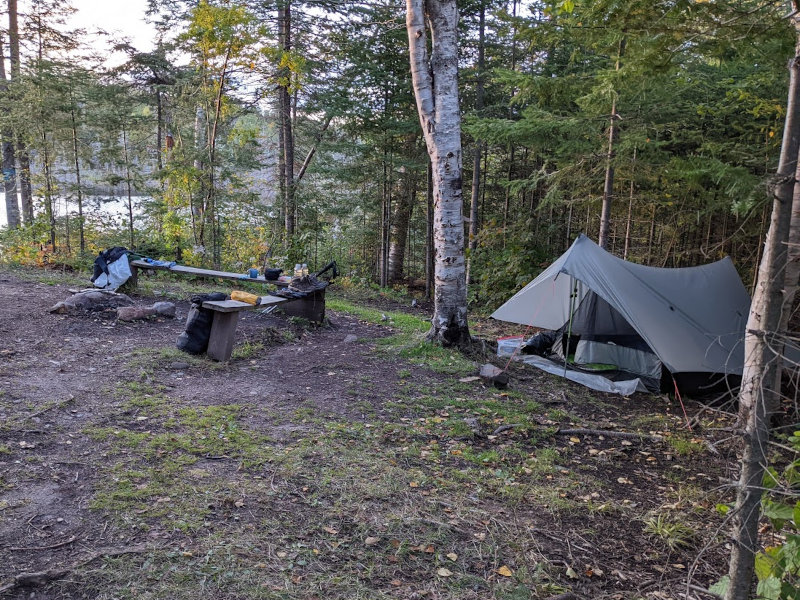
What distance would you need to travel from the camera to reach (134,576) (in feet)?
7.29

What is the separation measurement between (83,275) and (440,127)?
6.83 metres

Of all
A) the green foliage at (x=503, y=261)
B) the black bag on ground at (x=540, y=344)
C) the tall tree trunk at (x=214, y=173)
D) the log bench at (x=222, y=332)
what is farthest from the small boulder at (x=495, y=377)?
the tall tree trunk at (x=214, y=173)

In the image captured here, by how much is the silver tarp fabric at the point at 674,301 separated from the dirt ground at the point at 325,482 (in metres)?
0.73

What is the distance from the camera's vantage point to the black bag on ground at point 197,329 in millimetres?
5438

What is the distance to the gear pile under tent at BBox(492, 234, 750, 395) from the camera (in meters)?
6.10

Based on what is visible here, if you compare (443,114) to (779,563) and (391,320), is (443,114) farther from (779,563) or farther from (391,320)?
(779,563)

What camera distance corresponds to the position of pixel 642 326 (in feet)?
19.8

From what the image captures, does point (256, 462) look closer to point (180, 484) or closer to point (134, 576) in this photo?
point (180, 484)

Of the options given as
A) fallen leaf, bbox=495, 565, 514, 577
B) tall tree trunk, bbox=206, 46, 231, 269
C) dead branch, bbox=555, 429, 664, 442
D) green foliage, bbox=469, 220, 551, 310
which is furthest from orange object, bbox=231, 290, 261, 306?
green foliage, bbox=469, 220, 551, 310

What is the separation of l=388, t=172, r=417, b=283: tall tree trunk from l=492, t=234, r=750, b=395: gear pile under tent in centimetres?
650

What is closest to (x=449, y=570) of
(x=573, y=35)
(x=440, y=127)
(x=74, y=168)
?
(x=440, y=127)

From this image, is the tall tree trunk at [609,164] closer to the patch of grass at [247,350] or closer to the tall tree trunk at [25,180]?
the patch of grass at [247,350]

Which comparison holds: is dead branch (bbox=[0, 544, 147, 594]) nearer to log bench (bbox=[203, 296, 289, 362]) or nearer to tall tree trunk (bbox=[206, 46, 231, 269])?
log bench (bbox=[203, 296, 289, 362])

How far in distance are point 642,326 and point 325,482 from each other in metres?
4.29
